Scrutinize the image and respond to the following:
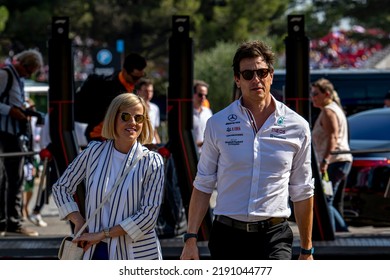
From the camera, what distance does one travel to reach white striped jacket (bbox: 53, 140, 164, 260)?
5.69 m

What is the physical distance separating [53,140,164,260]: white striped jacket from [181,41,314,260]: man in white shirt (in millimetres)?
215

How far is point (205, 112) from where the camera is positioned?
1452cm

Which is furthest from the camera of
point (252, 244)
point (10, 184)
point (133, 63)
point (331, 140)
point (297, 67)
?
point (331, 140)

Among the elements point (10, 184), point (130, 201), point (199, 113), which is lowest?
point (10, 184)

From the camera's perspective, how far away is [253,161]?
18.2ft

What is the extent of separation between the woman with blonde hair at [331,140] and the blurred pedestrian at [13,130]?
2743 mm

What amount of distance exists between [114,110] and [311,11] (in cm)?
2290

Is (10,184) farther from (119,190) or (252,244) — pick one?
(252,244)

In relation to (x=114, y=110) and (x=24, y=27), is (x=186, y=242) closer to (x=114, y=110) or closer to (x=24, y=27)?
(x=114, y=110)

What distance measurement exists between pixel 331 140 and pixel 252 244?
18.4 feet

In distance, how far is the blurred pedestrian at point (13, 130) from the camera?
10695mm

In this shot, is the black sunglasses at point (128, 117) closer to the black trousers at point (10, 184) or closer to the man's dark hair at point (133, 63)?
the man's dark hair at point (133, 63)

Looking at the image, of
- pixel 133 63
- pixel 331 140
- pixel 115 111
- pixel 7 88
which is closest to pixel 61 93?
pixel 133 63

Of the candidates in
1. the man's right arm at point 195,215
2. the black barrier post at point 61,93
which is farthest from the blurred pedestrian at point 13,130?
the man's right arm at point 195,215
